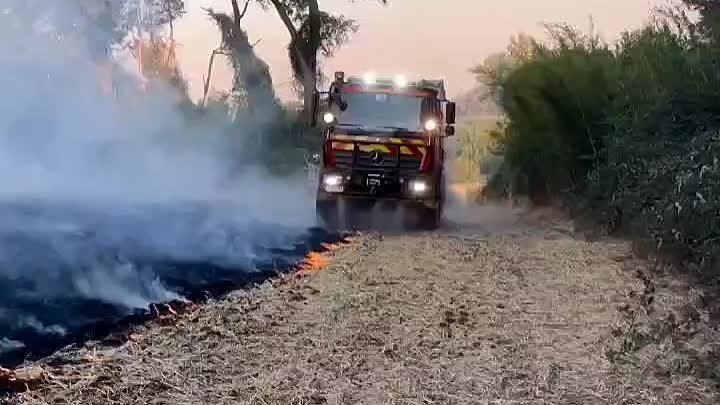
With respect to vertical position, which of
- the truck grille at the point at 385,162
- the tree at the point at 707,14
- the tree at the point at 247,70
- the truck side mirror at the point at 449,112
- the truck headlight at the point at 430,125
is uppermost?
the tree at the point at 247,70

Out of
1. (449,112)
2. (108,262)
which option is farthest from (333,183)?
(108,262)

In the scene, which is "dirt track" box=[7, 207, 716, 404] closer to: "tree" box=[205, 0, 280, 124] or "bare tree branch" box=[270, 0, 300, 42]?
"bare tree branch" box=[270, 0, 300, 42]

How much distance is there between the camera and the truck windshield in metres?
14.6

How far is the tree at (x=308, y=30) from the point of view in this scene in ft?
96.7

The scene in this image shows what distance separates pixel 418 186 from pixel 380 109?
4.48 feet

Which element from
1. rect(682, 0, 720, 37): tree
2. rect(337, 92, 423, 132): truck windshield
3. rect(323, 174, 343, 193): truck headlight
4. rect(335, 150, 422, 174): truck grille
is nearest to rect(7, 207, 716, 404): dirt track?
rect(682, 0, 720, 37): tree

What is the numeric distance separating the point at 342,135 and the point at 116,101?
40.8ft

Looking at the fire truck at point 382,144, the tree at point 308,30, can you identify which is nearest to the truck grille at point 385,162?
the fire truck at point 382,144

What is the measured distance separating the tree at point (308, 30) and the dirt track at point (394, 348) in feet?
67.8

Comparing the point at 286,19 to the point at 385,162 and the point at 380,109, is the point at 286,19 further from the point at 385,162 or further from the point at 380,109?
the point at 385,162

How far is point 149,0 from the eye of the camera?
37.9 m

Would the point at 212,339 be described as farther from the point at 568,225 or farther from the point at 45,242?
the point at 568,225

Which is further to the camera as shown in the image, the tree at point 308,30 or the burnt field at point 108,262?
the tree at point 308,30

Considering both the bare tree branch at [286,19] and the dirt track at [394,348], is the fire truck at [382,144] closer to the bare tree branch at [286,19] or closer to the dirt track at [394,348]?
the dirt track at [394,348]
